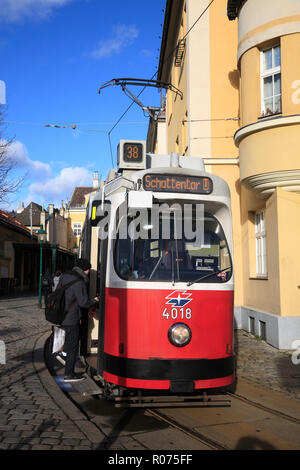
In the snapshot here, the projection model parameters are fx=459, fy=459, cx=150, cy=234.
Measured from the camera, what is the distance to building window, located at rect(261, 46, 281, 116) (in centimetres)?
1063

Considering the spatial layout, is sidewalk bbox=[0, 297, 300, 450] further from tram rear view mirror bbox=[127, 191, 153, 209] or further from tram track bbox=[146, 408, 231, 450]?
tram rear view mirror bbox=[127, 191, 153, 209]

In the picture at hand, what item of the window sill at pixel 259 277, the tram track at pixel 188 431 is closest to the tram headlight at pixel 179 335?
the tram track at pixel 188 431

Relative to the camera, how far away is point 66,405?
221 inches

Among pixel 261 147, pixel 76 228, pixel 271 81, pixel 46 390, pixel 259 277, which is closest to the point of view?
pixel 46 390

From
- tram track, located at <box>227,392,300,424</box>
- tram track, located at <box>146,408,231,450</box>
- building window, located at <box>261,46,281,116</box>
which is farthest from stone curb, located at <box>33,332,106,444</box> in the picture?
building window, located at <box>261,46,281,116</box>

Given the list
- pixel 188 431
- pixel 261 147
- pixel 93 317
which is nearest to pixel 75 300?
pixel 93 317

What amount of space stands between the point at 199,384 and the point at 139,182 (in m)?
2.53

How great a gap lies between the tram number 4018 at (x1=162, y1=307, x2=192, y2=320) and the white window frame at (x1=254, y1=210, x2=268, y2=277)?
6.54m

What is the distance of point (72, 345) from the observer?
6656mm

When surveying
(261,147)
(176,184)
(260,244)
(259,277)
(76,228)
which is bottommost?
(259,277)

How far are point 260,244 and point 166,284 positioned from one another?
722 cm

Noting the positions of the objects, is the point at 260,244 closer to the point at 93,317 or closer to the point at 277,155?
the point at 277,155
